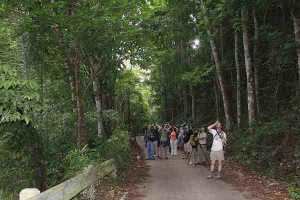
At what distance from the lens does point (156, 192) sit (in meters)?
13.0

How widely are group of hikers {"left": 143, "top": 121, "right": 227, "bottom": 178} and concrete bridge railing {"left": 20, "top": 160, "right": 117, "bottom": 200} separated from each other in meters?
3.69

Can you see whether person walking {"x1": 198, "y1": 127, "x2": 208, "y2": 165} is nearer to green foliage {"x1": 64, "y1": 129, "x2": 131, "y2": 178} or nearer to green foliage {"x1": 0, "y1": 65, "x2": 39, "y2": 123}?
green foliage {"x1": 64, "y1": 129, "x2": 131, "y2": 178}

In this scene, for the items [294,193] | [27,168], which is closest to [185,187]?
[294,193]

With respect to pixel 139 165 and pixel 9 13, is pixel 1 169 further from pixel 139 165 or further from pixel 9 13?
pixel 139 165

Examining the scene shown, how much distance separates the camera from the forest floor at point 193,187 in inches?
476

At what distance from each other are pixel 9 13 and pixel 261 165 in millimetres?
10215

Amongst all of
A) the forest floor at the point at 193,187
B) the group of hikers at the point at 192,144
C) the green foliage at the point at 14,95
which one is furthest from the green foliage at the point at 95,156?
the green foliage at the point at 14,95

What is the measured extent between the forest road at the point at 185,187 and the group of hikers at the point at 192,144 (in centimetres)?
86

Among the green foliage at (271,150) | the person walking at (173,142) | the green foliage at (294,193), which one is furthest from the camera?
the person walking at (173,142)

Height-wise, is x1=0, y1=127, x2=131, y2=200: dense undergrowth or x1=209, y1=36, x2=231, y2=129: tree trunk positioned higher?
x1=209, y1=36, x2=231, y2=129: tree trunk

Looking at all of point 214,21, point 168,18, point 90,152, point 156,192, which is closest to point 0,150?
point 90,152

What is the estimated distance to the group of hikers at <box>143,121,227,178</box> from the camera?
15148mm

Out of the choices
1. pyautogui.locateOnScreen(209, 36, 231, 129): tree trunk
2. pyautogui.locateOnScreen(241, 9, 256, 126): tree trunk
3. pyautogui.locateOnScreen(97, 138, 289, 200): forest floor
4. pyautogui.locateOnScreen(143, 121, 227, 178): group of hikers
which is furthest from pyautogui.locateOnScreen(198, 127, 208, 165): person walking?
pyautogui.locateOnScreen(209, 36, 231, 129): tree trunk

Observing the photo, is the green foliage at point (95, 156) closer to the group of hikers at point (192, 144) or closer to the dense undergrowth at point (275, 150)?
the group of hikers at point (192, 144)
